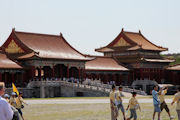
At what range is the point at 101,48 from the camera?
82812mm

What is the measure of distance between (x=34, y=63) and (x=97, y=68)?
47.8 feet

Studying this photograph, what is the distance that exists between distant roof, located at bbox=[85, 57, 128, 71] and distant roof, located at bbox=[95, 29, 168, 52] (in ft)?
17.1

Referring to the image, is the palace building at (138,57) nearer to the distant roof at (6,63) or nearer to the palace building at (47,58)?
the palace building at (47,58)

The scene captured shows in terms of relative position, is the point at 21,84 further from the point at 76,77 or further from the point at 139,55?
the point at 139,55

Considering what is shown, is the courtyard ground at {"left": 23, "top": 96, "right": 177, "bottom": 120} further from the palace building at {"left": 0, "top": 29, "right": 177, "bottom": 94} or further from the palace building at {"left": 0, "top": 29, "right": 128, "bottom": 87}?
the palace building at {"left": 0, "top": 29, "right": 128, "bottom": 87}

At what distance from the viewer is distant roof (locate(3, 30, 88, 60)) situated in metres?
59.2

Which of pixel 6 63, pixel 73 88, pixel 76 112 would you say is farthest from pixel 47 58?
pixel 76 112

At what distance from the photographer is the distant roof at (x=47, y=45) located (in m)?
59.2

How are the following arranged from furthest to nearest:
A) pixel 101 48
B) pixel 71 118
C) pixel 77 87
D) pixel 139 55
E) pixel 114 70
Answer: pixel 101 48 < pixel 139 55 < pixel 114 70 < pixel 77 87 < pixel 71 118

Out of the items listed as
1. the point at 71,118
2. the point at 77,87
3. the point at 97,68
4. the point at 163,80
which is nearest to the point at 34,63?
the point at 77,87

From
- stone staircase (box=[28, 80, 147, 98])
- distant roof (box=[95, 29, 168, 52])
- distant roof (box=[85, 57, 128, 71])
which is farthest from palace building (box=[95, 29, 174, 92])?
stone staircase (box=[28, 80, 147, 98])

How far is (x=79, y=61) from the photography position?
6444 cm

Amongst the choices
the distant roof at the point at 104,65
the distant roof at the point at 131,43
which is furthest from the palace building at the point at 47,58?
the distant roof at the point at 131,43

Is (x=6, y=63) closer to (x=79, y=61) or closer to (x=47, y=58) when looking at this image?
(x=47, y=58)
